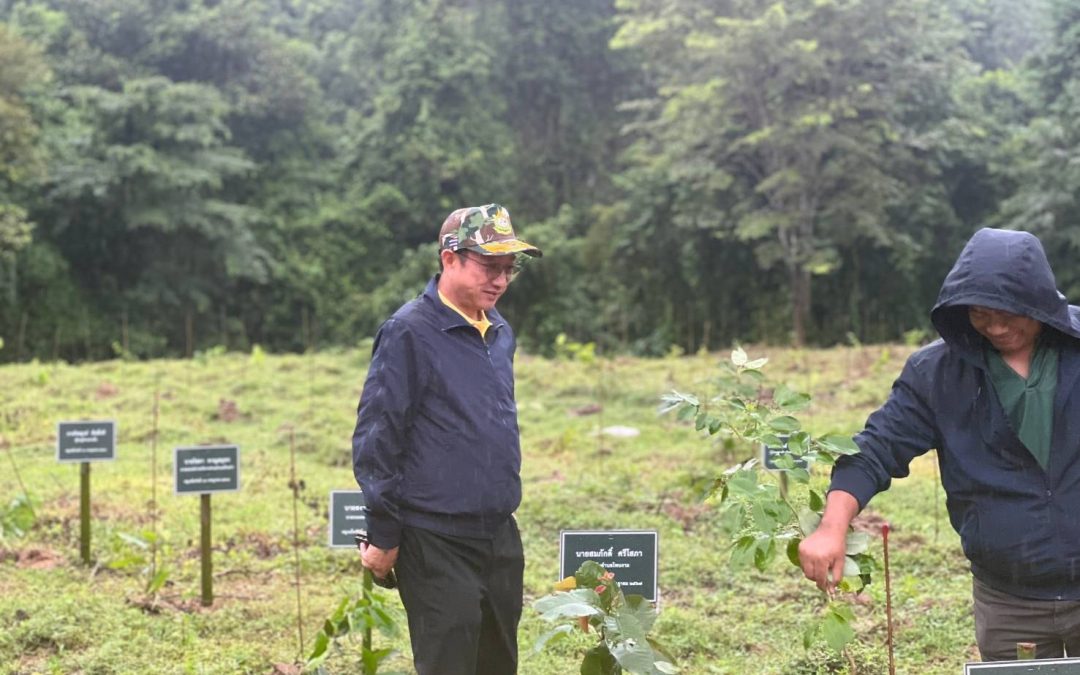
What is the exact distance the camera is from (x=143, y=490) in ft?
21.8

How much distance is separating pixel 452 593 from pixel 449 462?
0.32 m

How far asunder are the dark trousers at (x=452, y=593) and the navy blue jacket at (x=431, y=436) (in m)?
0.04

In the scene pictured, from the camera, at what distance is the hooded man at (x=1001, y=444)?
78.6 inches

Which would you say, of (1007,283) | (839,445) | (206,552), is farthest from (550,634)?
(206,552)

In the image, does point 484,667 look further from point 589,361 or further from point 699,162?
point 699,162

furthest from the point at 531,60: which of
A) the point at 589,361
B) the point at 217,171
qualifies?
the point at 589,361

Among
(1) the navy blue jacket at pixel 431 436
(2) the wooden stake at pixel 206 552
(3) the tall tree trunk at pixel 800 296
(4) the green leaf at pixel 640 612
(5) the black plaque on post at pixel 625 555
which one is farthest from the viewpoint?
(3) the tall tree trunk at pixel 800 296

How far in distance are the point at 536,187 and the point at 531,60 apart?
280 centimetres

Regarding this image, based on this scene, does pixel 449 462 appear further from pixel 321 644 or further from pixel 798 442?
pixel 321 644

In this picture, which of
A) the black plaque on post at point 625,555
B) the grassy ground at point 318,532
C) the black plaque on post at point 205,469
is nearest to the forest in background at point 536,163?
the grassy ground at point 318,532

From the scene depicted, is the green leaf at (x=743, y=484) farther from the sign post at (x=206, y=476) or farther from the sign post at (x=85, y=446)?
the sign post at (x=85, y=446)

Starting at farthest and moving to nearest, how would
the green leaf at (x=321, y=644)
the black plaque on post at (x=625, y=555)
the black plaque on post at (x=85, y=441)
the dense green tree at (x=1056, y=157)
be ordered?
the dense green tree at (x=1056, y=157), the black plaque on post at (x=85, y=441), the green leaf at (x=321, y=644), the black plaque on post at (x=625, y=555)

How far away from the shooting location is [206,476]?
4.33 m

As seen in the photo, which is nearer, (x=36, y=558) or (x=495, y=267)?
(x=495, y=267)
